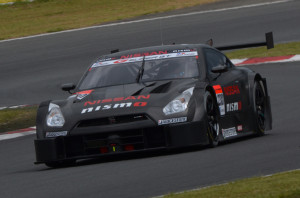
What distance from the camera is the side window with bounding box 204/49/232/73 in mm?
9789

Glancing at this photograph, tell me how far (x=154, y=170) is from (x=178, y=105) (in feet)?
4.14

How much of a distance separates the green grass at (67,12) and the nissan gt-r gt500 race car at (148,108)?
1728cm

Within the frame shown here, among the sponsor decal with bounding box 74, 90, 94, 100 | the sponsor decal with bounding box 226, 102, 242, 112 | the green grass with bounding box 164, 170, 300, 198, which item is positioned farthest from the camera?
the sponsor decal with bounding box 226, 102, 242, 112

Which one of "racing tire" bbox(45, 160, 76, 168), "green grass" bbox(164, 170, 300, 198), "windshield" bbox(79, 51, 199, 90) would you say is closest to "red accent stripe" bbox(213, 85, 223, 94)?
"windshield" bbox(79, 51, 199, 90)

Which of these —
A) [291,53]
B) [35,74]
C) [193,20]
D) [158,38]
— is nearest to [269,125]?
[291,53]

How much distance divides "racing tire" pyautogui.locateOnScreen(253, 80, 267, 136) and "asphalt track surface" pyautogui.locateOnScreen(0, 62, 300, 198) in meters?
0.18

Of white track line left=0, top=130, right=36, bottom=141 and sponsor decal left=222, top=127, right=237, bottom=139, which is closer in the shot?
sponsor decal left=222, top=127, right=237, bottom=139

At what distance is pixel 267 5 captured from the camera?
2673 cm

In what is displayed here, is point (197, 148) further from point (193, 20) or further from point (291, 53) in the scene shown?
point (193, 20)

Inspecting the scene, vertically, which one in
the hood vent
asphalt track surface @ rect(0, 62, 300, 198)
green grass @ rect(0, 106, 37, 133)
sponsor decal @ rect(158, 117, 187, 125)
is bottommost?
green grass @ rect(0, 106, 37, 133)

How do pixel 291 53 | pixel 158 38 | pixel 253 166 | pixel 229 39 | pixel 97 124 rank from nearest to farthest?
pixel 253 166 → pixel 97 124 → pixel 291 53 → pixel 229 39 → pixel 158 38

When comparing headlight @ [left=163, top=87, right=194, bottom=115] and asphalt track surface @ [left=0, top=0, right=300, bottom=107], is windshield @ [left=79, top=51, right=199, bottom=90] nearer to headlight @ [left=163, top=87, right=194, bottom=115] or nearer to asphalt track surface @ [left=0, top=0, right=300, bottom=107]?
headlight @ [left=163, top=87, right=194, bottom=115]

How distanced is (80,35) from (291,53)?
8.64m

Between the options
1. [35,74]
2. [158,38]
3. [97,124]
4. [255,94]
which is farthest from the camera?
[158,38]
